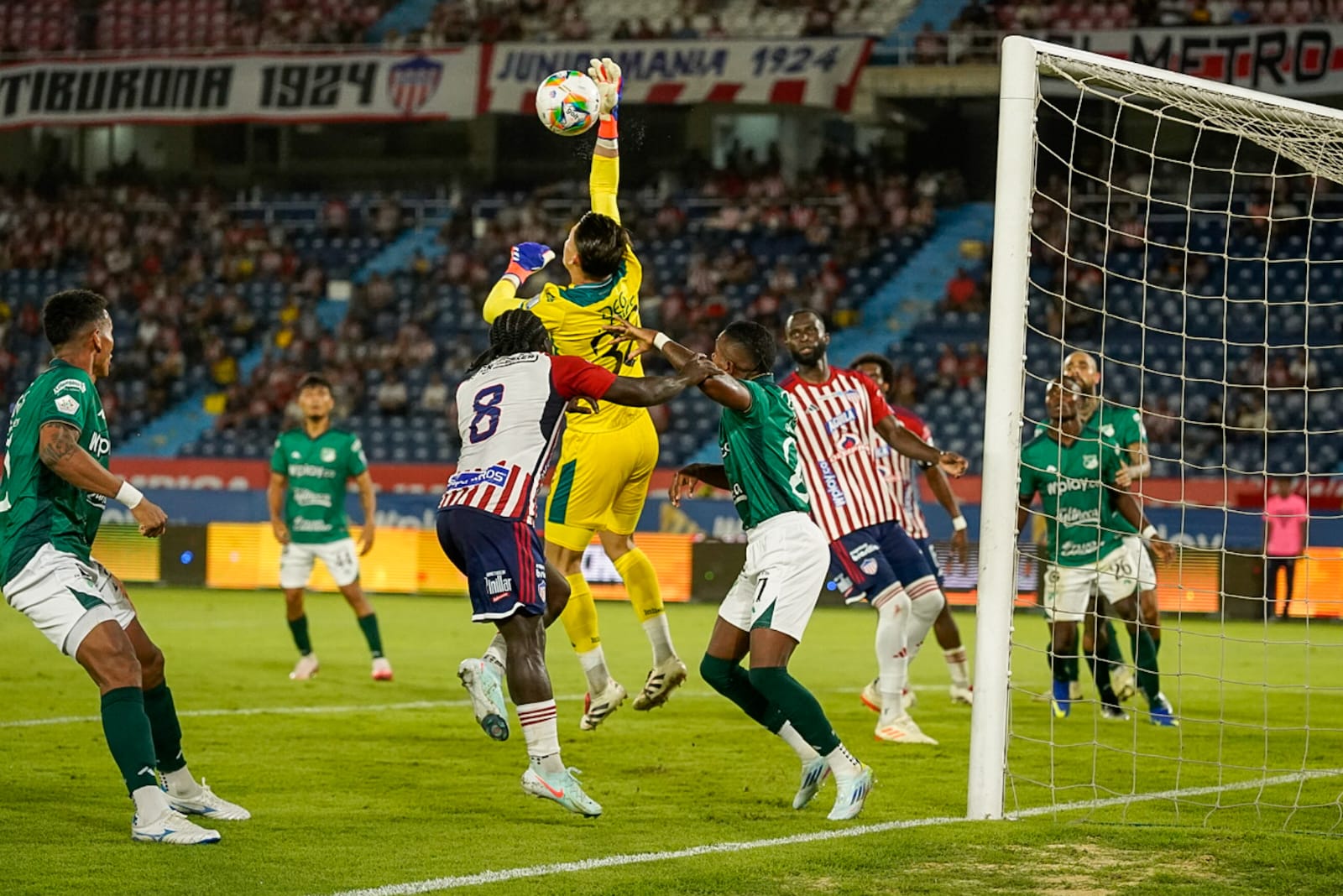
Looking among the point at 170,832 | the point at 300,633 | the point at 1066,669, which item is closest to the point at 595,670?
the point at 170,832

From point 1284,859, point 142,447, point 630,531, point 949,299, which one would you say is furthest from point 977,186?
point 1284,859

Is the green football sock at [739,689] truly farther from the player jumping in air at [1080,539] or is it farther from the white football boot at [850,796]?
the player jumping in air at [1080,539]

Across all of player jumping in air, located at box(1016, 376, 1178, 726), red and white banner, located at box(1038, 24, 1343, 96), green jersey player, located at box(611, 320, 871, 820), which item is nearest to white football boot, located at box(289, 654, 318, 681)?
player jumping in air, located at box(1016, 376, 1178, 726)

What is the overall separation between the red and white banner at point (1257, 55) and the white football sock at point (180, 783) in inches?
890

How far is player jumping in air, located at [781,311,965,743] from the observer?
33.1 ft

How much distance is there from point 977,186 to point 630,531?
77.4ft

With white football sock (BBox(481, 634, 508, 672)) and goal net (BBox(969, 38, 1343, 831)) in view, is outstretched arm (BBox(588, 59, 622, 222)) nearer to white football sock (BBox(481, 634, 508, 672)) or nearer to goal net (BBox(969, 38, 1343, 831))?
goal net (BBox(969, 38, 1343, 831))

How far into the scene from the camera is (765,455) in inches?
299

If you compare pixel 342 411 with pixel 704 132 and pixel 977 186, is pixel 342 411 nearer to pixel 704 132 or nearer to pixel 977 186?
pixel 704 132

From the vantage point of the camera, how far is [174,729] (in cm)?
733

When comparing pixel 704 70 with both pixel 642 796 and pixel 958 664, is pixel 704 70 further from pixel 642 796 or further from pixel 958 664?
pixel 642 796

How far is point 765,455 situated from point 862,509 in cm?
324

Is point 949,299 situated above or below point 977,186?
below

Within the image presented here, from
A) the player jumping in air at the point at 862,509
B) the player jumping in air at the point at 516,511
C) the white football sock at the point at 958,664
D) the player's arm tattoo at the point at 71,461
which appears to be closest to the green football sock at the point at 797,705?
the player jumping in air at the point at 516,511
